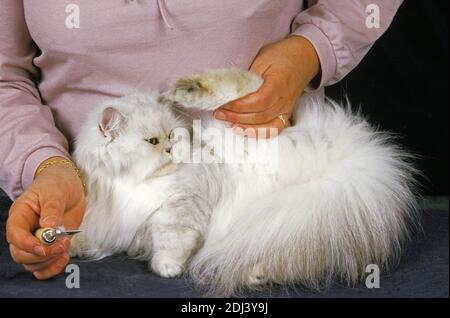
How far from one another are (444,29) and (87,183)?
0.93 meters

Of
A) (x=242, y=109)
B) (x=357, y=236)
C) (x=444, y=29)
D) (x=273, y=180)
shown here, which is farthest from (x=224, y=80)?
(x=444, y=29)

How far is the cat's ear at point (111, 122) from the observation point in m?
1.19

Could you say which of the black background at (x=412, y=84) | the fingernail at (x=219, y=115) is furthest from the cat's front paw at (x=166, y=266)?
the black background at (x=412, y=84)

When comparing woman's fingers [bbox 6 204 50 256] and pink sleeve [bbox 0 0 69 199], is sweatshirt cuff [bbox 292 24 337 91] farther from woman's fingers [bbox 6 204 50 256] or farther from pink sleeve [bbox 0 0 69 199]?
woman's fingers [bbox 6 204 50 256]

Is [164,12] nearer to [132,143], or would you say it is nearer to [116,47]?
[116,47]

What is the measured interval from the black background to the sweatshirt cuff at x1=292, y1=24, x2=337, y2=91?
0.30 metres

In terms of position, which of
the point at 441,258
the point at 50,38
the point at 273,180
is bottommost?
the point at 441,258

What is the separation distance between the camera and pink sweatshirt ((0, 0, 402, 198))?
126 centimetres

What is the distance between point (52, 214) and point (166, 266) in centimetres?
20

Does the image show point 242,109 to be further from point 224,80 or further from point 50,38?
point 50,38

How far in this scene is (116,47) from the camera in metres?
1.28

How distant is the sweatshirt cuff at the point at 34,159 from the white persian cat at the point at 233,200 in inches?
1.7

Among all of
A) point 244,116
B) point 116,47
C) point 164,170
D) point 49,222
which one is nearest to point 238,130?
point 244,116

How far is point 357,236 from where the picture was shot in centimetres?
115
